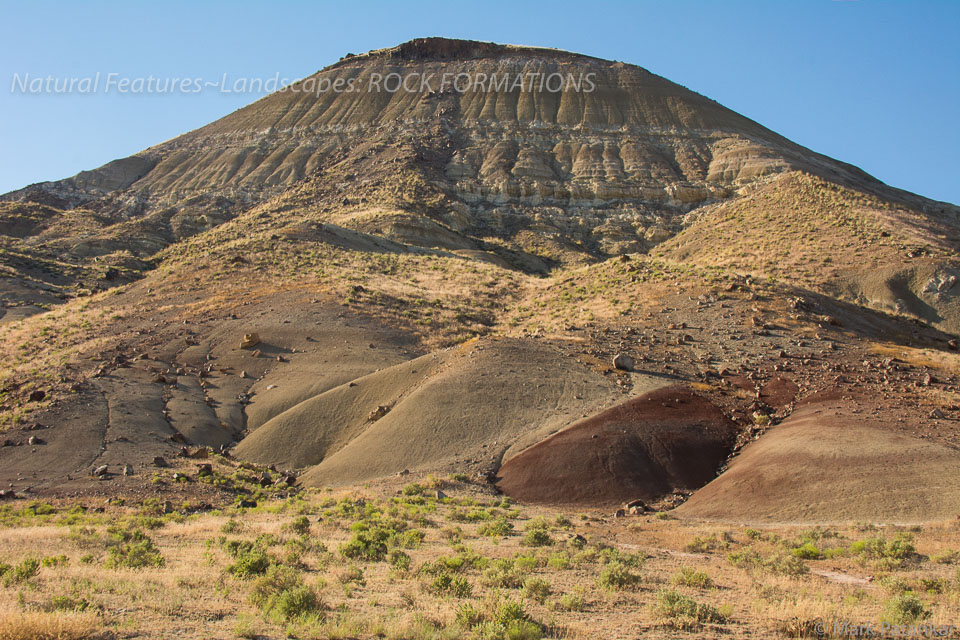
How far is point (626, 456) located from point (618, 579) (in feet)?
35.8

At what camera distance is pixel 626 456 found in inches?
829

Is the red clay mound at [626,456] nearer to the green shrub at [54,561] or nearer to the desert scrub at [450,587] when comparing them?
the desert scrub at [450,587]

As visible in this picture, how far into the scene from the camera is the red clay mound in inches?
792

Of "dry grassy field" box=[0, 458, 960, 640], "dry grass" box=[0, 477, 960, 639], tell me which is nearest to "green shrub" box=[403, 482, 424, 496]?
"dry grassy field" box=[0, 458, 960, 640]

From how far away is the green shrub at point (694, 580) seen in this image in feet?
34.8

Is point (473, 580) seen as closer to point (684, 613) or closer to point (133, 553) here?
point (684, 613)

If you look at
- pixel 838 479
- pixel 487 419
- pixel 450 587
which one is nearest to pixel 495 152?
pixel 487 419

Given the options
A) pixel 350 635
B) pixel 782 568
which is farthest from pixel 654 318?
pixel 350 635

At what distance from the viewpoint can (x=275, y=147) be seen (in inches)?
3408

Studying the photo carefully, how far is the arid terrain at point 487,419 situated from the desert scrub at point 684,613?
39 mm

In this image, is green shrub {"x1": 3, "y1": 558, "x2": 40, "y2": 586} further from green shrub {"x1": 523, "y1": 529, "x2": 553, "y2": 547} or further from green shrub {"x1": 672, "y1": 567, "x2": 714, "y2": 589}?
green shrub {"x1": 672, "y1": 567, "x2": 714, "y2": 589}

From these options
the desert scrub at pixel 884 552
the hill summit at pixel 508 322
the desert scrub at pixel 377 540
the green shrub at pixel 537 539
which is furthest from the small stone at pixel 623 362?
the desert scrub at pixel 884 552

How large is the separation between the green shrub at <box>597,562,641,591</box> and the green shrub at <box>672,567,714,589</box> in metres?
0.73

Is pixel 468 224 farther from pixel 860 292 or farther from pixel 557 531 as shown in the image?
pixel 557 531
